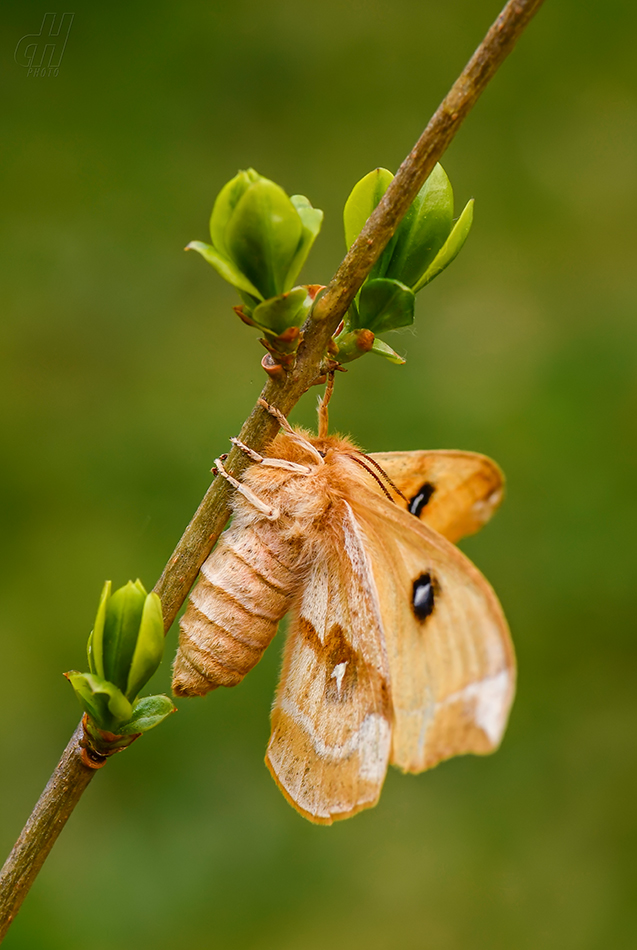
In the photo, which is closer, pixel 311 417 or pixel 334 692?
pixel 334 692

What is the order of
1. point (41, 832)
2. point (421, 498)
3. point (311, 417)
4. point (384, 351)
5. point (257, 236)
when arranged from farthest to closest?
point (311, 417) → point (421, 498) → point (384, 351) → point (41, 832) → point (257, 236)

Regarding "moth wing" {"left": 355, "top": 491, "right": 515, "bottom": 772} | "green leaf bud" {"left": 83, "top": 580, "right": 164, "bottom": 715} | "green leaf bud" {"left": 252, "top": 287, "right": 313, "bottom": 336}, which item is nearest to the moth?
"moth wing" {"left": 355, "top": 491, "right": 515, "bottom": 772}

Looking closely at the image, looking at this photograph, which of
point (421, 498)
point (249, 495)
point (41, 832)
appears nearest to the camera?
point (41, 832)

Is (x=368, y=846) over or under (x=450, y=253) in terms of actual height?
under

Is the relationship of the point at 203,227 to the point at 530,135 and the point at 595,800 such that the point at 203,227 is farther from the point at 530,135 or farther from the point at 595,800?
the point at 595,800

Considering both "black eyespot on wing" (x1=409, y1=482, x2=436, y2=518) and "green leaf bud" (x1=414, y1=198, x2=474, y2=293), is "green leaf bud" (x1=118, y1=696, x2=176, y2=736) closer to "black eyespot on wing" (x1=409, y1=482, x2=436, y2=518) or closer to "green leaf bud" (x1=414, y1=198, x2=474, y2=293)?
"green leaf bud" (x1=414, y1=198, x2=474, y2=293)

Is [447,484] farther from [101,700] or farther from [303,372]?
[101,700]

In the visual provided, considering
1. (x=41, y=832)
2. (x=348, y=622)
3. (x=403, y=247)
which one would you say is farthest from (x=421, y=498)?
(x=41, y=832)

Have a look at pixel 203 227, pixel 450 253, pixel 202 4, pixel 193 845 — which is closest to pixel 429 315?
pixel 203 227

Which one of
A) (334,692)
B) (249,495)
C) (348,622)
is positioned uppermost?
(249,495)
